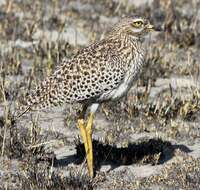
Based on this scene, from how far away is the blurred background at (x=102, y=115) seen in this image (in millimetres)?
6098

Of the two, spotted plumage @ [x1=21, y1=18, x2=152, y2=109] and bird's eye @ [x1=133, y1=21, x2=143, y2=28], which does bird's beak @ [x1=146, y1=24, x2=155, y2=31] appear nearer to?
bird's eye @ [x1=133, y1=21, x2=143, y2=28]

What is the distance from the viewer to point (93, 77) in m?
5.78

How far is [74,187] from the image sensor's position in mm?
5648

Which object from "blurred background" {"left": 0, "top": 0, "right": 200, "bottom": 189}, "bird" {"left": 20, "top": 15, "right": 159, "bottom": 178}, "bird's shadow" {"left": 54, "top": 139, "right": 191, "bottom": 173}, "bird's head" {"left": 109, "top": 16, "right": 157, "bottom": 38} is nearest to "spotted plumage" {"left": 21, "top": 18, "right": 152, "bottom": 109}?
"bird" {"left": 20, "top": 15, "right": 159, "bottom": 178}

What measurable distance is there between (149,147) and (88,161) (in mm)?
854

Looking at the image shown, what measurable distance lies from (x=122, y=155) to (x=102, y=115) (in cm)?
133

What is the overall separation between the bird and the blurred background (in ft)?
1.60

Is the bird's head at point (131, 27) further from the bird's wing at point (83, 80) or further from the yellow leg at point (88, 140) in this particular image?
the yellow leg at point (88, 140)

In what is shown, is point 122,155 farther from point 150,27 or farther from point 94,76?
point 150,27

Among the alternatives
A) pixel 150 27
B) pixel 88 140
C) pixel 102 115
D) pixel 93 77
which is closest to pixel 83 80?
pixel 93 77

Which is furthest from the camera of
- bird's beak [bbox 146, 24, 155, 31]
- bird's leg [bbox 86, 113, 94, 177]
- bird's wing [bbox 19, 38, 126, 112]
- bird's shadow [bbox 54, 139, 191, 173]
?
bird's shadow [bbox 54, 139, 191, 173]

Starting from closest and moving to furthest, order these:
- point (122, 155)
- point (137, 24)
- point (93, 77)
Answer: point (93, 77)
point (137, 24)
point (122, 155)

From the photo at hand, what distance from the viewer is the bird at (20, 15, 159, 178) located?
5785 millimetres

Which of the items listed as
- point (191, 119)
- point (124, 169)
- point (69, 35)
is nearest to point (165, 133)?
point (191, 119)
